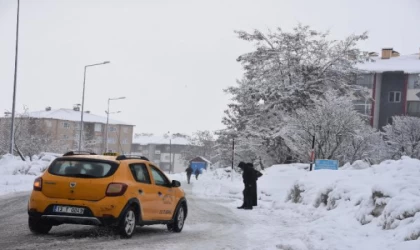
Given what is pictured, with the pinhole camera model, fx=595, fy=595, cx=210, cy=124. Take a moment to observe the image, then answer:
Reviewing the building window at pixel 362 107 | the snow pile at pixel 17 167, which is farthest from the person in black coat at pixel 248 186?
the building window at pixel 362 107

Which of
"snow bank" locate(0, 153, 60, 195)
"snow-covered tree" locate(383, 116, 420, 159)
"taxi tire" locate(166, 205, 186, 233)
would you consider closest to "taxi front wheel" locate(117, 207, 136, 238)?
"taxi tire" locate(166, 205, 186, 233)

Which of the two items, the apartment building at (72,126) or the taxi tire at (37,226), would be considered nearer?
the taxi tire at (37,226)

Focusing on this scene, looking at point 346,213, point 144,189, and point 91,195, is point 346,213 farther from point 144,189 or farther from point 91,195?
point 91,195

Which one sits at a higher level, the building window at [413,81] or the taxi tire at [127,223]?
the building window at [413,81]

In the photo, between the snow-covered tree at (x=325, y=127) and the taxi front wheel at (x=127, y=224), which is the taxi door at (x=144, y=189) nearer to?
the taxi front wheel at (x=127, y=224)

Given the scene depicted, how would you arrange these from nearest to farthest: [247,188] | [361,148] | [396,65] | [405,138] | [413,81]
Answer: [247,188]
[361,148]
[405,138]
[413,81]
[396,65]

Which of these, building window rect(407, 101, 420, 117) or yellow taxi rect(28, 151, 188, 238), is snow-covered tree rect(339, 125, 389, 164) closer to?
building window rect(407, 101, 420, 117)

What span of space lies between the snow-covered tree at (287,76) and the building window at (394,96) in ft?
77.2

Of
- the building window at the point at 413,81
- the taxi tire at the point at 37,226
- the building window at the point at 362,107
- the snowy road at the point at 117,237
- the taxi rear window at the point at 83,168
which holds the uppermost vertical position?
the building window at the point at 413,81

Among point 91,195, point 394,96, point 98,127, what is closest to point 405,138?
point 394,96

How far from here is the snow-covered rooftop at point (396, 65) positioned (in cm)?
6626

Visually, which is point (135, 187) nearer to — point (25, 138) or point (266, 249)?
point (266, 249)

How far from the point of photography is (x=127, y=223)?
378 inches

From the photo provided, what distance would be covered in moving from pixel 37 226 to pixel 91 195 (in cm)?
115
